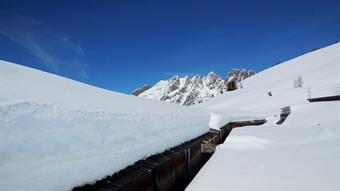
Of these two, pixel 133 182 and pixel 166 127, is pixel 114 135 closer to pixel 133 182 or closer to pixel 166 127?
pixel 133 182

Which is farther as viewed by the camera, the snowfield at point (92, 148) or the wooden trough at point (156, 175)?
the wooden trough at point (156, 175)

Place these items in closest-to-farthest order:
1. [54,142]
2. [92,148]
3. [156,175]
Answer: [54,142], [92,148], [156,175]

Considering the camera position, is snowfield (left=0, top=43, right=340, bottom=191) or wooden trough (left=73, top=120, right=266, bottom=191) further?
wooden trough (left=73, top=120, right=266, bottom=191)

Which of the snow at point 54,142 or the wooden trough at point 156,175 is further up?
the snow at point 54,142

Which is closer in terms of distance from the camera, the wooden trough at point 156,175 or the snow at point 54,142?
the snow at point 54,142

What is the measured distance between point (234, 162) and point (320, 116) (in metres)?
6.82

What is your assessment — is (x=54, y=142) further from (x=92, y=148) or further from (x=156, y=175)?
(x=156, y=175)

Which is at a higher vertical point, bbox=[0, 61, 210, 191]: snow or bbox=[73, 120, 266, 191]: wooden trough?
bbox=[0, 61, 210, 191]: snow

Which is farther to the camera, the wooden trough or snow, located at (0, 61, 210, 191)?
the wooden trough

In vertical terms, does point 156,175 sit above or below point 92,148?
below

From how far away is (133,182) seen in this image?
8.27ft

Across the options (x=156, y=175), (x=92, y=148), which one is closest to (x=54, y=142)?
(x=92, y=148)

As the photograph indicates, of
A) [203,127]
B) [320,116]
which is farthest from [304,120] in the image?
[203,127]

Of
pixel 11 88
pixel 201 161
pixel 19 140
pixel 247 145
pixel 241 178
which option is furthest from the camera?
pixel 201 161
